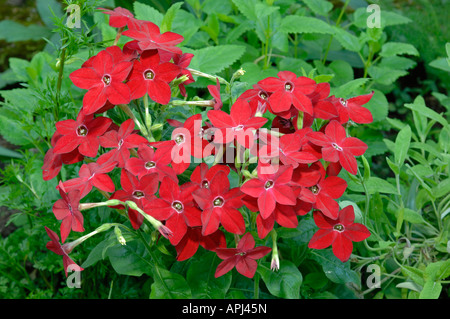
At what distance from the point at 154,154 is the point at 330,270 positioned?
50cm

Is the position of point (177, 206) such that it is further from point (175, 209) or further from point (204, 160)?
point (204, 160)

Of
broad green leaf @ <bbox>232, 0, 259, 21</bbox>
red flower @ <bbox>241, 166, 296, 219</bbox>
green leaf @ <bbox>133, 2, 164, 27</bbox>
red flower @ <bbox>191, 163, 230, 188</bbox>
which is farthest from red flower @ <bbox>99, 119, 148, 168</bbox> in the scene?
broad green leaf @ <bbox>232, 0, 259, 21</bbox>

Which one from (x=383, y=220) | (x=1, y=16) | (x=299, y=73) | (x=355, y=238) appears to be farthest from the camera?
(x=1, y=16)

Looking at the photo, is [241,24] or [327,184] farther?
[241,24]

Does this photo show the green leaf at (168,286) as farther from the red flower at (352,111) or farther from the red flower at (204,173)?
the red flower at (352,111)

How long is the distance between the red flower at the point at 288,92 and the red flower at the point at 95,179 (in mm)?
307

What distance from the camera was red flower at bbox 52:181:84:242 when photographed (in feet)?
2.73

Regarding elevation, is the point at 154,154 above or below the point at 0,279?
above

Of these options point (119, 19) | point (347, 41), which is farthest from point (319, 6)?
point (119, 19)

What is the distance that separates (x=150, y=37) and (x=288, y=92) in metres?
0.28
